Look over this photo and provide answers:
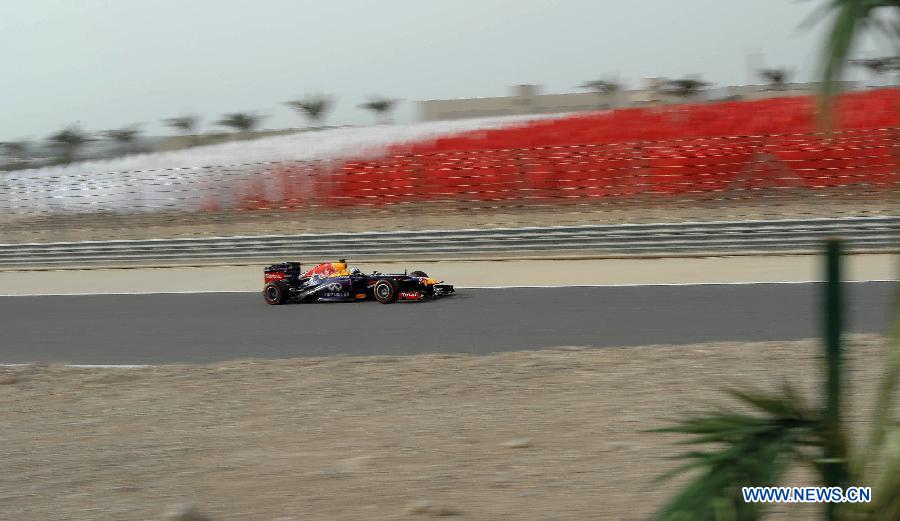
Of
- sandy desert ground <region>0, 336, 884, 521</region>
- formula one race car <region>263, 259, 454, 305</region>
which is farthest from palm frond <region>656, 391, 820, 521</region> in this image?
formula one race car <region>263, 259, 454, 305</region>

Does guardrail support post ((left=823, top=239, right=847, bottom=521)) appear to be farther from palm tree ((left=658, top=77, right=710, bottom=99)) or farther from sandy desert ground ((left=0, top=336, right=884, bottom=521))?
palm tree ((left=658, top=77, right=710, bottom=99))

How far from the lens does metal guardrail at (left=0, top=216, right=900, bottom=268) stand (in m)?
17.1

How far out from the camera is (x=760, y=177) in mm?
20000

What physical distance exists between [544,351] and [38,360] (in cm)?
591

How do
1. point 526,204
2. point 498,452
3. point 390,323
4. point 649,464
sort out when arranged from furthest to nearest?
point 526,204 → point 390,323 → point 498,452 → point 649,464

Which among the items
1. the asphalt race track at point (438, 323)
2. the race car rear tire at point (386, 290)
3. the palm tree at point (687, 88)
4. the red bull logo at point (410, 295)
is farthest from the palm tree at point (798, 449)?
the palm tree at point (687, 88)

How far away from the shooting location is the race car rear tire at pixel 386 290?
13.3m

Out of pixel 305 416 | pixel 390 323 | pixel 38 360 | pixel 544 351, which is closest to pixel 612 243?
pixel 390 323

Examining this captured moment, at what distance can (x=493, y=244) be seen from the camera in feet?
62.5

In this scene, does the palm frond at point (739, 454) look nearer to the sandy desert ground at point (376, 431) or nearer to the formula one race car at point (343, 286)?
→ the sandy desert ground at point (376, 431)

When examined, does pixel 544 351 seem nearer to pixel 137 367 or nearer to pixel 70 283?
pixel 137 367

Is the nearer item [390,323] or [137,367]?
[137,367]

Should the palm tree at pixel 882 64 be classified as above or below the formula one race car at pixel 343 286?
above

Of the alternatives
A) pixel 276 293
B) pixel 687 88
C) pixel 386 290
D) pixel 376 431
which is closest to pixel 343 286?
pixel 386 290
